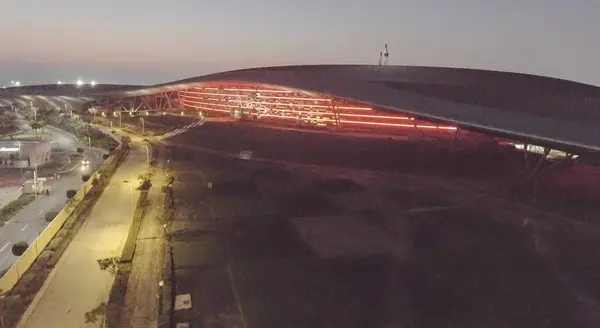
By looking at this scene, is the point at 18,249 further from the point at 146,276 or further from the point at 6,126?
the point at 6,126

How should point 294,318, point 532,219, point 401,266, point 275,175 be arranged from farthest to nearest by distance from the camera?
point 275,175, point 532,219, point 401,266, point 294,318

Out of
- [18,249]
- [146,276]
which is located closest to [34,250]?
[18,249]

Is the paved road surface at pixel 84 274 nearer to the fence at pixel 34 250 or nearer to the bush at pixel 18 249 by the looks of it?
the fence at pixel 34 250

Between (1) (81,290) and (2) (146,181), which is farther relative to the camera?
(2) (146,181)

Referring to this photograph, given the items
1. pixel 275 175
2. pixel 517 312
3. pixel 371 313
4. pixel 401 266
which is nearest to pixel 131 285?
pixel 371 313

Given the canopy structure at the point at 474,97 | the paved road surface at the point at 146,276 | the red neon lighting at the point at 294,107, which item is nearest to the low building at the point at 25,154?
the canopy structure at the point at 474,97

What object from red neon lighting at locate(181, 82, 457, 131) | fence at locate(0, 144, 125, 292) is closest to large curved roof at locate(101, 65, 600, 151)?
red neon lighting at locate(181, 82, 457, 131)

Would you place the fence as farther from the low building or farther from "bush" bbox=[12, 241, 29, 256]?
the low building

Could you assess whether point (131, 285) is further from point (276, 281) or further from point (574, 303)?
point (574, 303)
